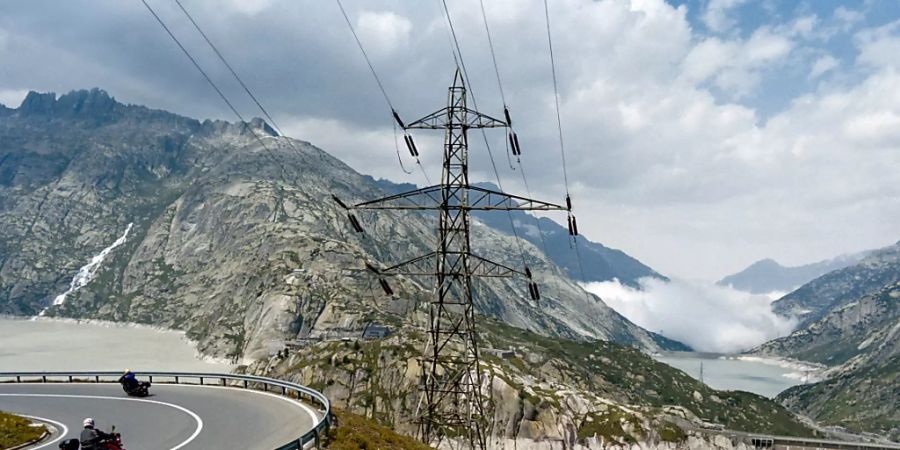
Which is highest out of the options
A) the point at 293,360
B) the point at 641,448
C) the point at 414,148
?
the point at 414,148

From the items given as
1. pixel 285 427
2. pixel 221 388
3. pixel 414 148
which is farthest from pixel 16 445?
pixel 414 148

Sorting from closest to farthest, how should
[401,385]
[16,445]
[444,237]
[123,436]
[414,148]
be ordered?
[16,445], [123,436], [444,237], [414,148], [401,385]

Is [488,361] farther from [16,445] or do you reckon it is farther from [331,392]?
[16,445]

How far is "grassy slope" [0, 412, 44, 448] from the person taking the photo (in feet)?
80.6

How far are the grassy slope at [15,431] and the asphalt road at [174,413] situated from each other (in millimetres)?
860

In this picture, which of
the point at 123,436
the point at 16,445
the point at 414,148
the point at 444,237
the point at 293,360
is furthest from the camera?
the point at 293,360

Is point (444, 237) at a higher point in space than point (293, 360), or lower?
higher

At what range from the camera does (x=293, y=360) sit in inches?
7426

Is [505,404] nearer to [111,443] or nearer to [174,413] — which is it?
[174,413]

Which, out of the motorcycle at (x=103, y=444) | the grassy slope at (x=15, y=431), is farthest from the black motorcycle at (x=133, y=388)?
the motorcycle at (x=103, y=444)

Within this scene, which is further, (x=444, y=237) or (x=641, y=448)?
(x=641, y=448)

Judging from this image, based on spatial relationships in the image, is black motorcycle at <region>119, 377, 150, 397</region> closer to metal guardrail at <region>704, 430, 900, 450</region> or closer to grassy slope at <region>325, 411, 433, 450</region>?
grassy slope at <region>325, 411, 433, 450</region>

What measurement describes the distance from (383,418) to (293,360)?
4060 centimetres

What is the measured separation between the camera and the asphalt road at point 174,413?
25422 mm
